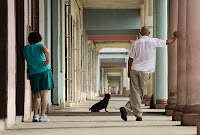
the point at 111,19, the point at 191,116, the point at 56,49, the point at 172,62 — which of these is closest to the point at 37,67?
the point at 191,116

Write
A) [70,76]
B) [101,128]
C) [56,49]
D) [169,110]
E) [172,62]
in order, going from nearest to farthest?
[101,128] < [169,110] < [172,62] < [56,49] < [70,76]

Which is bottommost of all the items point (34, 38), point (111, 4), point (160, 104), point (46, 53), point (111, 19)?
point (160, 104)

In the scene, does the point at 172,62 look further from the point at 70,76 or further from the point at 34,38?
the point at 70,76

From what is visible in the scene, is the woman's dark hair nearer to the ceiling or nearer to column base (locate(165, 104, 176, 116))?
column base (locate(165, 104, 176, 116))

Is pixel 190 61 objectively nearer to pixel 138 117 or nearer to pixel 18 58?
pixel 138 117

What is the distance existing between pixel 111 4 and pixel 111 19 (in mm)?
1089

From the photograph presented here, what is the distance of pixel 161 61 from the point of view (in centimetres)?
1292

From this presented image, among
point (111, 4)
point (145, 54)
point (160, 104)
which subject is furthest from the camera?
point (111, 4)

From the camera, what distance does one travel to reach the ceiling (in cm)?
2041

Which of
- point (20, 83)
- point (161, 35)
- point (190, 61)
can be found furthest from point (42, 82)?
point (161, 35)

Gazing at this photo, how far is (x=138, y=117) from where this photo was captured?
7.28 meters

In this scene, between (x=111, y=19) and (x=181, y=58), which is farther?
(x=111, y=19)

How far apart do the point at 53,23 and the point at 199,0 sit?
6.38 m

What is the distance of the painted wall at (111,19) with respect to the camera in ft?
71.4
